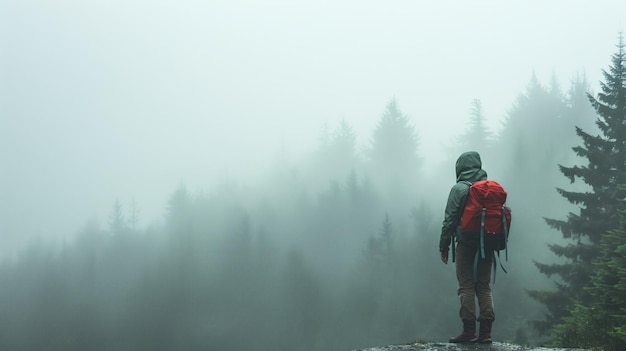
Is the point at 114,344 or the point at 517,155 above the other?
the point at 517,155

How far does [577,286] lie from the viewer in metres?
26.3

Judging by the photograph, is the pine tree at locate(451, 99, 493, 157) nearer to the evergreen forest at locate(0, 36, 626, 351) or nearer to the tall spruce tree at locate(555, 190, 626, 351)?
the evergreen forest at locate(0, 36, 626, 351)

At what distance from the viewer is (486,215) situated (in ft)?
25.4

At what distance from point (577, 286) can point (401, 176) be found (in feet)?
305

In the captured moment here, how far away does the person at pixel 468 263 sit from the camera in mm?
7902

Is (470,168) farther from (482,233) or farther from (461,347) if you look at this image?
(461,347)

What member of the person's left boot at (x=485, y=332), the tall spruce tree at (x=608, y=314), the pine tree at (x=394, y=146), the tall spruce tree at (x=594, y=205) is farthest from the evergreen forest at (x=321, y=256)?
the person's left boot at (x=485, y=332)

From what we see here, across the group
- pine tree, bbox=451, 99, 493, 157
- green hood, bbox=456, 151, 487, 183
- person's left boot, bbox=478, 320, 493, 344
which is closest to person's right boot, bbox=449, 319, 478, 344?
person's left boot, bbox=478, 320, 493, 344

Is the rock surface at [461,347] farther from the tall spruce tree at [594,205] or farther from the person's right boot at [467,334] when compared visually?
the tall spruce tree at [594,205]

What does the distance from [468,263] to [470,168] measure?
4.07 ft

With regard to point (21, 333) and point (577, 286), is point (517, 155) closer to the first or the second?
point (577, 286)

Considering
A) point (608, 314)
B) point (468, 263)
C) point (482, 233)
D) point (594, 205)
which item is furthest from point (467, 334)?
point (594, 205)

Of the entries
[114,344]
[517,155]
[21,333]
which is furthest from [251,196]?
[517,155]

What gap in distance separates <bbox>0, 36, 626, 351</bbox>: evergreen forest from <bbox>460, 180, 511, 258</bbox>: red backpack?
53857 millimetres
